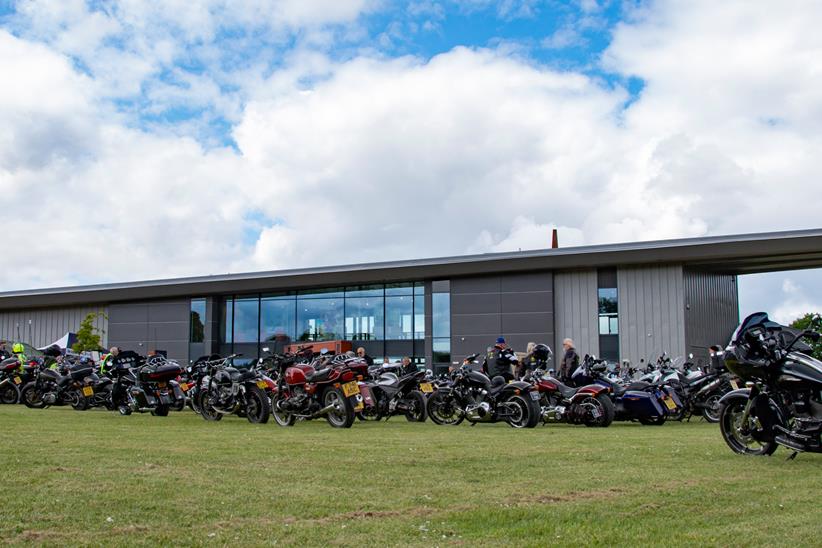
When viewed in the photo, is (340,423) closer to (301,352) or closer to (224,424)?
(224,424)

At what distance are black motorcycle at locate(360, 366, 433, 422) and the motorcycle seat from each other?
227 cm

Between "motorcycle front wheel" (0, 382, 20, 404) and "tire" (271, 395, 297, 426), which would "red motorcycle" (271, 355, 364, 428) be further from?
"motorcycle front wheel" (0, 382, 20, 404)

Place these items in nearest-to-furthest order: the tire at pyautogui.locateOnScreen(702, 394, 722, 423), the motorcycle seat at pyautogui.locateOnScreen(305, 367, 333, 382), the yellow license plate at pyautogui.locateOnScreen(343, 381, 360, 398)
A: the yellow license plate at pyautogui.locateOnScreen(343, 381, 360, 398), the motorcycle seat at pyautogui.locateOnScreen(305, 367, 333, 382), the tire at pyautogui.locateOnScreen(702, 394, 722, 423)

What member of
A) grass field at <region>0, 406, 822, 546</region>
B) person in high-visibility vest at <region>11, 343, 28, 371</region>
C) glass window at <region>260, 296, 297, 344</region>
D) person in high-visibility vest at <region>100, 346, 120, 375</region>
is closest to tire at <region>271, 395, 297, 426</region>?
grass field at <region>0, 406, 822, 546</region>

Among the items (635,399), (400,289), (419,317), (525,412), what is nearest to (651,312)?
(419,317)

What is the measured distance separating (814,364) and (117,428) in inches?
361

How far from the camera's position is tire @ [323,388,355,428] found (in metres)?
13.4

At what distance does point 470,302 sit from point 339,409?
2524 cm

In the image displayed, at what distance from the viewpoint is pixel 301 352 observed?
1622 cm

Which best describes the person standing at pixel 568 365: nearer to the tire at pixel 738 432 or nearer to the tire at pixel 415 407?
the tire at pixel 415 407

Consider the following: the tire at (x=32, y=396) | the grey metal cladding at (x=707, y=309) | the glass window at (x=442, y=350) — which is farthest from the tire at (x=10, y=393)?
the grey metal cladding at (x=707, y=309)

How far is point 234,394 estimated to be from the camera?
1474 centimetres

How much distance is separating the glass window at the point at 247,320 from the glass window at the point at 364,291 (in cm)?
534

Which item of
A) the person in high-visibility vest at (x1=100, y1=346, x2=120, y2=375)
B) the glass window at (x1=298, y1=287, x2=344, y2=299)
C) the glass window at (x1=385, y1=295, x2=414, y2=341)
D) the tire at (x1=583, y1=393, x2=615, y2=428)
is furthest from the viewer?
the glass window at (x1=298, y1=287, x2=344, y2=299)
